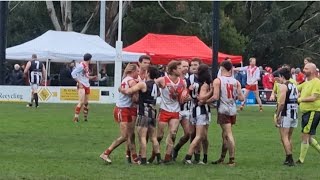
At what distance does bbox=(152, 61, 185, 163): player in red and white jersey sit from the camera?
14.1m

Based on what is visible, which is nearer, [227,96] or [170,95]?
[170,95]

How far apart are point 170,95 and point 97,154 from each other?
229cm

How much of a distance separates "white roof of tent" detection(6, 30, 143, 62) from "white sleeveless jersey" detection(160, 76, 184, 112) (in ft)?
83.0

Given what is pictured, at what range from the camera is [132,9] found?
6406 centimetres

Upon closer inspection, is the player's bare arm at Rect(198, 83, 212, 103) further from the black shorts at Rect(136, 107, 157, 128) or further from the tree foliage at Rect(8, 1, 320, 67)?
the tree foliage at Rect(8, 1, 320, 67)

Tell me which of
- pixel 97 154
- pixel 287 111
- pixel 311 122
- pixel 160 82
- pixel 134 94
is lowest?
pixel 97 154

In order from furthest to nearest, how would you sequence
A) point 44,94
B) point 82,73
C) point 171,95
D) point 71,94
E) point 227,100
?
point 71,94 → point 44,94 → point 82,73 → point 227,100 → point 171,95

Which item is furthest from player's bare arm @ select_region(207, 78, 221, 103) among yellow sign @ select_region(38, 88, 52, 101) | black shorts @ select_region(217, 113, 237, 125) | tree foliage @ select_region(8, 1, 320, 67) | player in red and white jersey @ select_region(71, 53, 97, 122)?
tree foliage @ select_region(8, 1, 320, 67)

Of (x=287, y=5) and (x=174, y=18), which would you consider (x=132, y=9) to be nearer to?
(x=174, y=18)

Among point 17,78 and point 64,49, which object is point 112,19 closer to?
point 64,49

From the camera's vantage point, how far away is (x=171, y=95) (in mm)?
14070

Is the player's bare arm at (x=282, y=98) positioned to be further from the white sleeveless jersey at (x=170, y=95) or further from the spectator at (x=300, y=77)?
the spectator at (x=300, y=77)

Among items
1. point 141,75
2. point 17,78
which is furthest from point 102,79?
point 141,75

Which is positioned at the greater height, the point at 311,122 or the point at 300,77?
the point at 300,77
